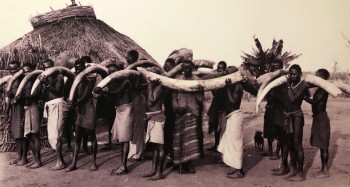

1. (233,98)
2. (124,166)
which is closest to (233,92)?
(233,98)

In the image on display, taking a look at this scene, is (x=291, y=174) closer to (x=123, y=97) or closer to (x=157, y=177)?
(x=157, y=177)

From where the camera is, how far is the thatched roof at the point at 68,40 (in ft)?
25.9

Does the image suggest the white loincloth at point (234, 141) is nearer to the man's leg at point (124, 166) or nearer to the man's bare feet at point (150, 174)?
the man's bare feet at point (150, 174)

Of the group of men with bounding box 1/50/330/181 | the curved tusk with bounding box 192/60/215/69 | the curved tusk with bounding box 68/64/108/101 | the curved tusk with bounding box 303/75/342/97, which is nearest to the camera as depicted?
the curved tusk with bounding box 303/75/342/97

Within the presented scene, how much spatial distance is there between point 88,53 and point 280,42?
15.0 feet

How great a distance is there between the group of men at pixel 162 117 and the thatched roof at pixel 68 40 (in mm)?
1612

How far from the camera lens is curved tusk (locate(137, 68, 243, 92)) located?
5414 millimetres

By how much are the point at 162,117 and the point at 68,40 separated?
14.2 ft

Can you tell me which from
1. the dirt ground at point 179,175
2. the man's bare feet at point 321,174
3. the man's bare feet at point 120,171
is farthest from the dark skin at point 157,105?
the man's bare feet at point 321,174

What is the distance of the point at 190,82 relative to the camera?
5.51m

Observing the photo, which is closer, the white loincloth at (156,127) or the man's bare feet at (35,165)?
the white loincloth at (156,127)

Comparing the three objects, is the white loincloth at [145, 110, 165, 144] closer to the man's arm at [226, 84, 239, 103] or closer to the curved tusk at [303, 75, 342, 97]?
the man's arm at [226, 84, 239, 103]

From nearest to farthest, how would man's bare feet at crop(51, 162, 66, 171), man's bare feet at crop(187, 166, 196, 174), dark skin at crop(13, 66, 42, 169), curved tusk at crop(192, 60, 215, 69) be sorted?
man's bare feet at crop(187, 166, 196, 174) < man's bare feet at crop(51, 162, 66, 171) < dark skin at crop(13, 66, 42, 169) < curved tusk at crop(192, 60, 215, 69)

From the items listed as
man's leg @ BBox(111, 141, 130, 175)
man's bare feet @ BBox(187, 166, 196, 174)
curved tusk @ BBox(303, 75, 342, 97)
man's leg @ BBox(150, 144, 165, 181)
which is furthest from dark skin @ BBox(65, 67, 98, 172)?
curved tusk @ BBox(303, 75, 342, 97)
